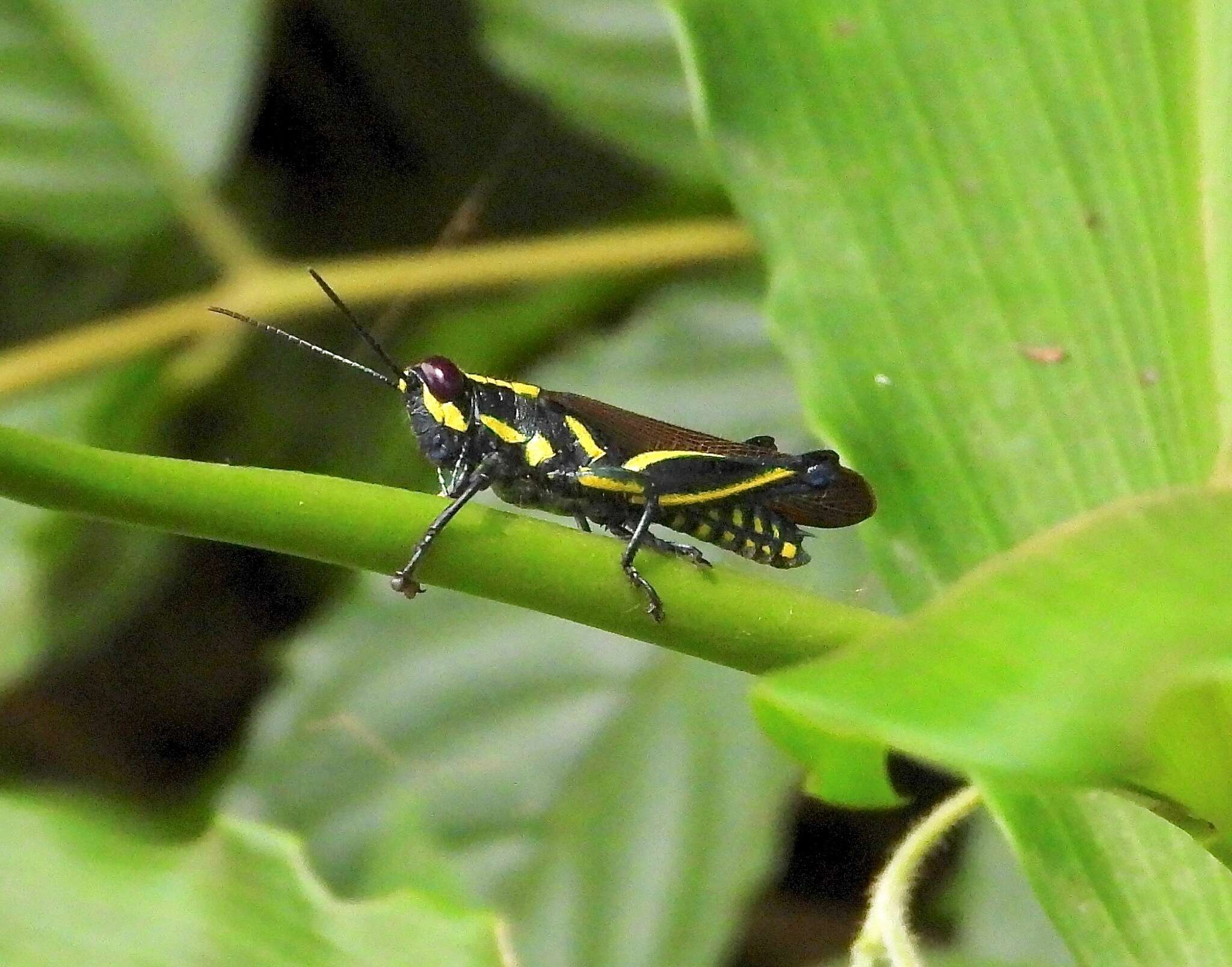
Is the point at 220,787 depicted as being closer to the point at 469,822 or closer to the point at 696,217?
the point at 469,822

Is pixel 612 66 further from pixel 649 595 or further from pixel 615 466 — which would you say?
pixel 649 595

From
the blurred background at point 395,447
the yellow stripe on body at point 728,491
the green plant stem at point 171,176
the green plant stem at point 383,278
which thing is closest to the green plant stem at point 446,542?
the yellow stripe on body at point 728,491

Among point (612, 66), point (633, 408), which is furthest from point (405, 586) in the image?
point (612, 66)

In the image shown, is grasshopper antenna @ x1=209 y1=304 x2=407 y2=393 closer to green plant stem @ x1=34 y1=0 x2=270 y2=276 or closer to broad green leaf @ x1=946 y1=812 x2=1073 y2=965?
green plant stem @ x1=34 y1=0 x2=270 y2=276

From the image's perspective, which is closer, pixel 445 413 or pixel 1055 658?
pixel 1055 658

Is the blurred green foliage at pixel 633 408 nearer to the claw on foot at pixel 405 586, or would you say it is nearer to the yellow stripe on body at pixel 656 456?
the claw on foot at pixel 405 586

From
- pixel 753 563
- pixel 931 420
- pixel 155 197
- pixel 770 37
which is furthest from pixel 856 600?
pixel 155 197
